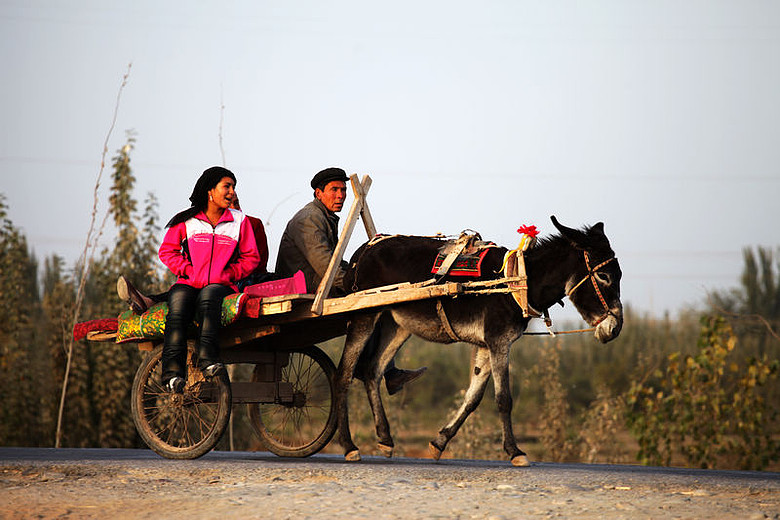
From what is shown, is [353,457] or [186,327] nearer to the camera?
[186,327]

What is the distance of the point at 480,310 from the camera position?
321 inches

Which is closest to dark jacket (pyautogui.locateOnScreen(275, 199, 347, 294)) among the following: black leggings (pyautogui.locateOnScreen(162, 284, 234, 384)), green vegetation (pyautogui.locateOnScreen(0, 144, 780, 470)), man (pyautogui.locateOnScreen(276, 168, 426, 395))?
man (pyautogui.locateOnScreen(276, 168, 426, 395))

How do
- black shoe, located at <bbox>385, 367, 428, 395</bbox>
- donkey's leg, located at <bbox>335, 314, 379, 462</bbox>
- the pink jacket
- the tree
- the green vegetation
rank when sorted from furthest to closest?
the tree, the green vegetation, black shoe, located at <bbox>385, 367, 428, 395</bbox>, donkey's leg, located at <bbox>335, 314, 379, 462</bbox>, the pink jacket

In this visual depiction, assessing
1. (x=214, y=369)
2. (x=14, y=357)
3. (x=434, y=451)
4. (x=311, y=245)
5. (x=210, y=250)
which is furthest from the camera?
(x=14, y=357)

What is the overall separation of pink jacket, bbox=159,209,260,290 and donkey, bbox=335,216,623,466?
1.05 m

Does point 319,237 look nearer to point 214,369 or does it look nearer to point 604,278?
point 214,369

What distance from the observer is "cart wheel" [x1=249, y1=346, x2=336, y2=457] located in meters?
8.80

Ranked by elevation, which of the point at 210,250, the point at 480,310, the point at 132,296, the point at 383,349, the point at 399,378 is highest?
the point at 210,250

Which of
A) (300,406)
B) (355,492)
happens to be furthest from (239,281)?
Result: (355,492)

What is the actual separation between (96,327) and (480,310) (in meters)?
3.40

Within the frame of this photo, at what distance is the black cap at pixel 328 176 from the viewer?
29.6 feet

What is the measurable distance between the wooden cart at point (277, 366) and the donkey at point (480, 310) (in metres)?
0.24

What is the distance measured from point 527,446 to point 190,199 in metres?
16.2

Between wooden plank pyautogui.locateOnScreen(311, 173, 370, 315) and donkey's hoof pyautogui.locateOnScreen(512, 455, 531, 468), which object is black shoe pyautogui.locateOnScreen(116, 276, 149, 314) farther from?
donkey's hoof pyautogui.locateOnScreen(512, 455, 531, 468)
